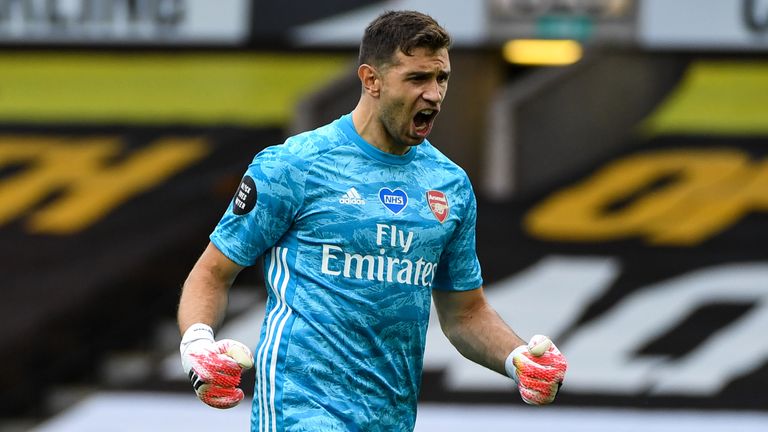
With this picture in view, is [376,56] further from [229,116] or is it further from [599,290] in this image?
[229,116]

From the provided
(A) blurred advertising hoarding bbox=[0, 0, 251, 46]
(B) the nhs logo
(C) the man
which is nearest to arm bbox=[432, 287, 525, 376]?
(C) the man

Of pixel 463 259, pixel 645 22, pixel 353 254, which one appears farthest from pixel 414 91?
pixel 645 22

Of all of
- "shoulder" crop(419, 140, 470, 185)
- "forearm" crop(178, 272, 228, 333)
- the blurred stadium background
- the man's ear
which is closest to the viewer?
"forearm" crop(178, 272, 228, 333)

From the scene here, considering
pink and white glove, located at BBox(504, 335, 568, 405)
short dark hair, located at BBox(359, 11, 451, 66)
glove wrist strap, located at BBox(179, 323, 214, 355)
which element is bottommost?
pink and white glove, located at BBox(504, 335, 568, 405)

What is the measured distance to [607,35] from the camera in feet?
49.1

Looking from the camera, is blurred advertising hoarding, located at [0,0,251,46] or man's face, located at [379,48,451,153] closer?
man's face, located at [379,48,451,153]

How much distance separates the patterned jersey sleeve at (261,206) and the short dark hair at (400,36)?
0.37 m

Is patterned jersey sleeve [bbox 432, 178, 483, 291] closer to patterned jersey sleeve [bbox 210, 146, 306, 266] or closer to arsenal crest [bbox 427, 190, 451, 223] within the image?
arsenal crest [bbox 427, 190, 451, 223]

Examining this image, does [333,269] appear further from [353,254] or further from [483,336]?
[483,336]

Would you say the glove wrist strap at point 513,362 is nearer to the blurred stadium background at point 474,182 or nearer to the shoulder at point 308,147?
the shoulder at point 308,147

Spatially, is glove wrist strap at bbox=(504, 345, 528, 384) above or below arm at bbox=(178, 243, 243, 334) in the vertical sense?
below

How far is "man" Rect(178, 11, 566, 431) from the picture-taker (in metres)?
4.28

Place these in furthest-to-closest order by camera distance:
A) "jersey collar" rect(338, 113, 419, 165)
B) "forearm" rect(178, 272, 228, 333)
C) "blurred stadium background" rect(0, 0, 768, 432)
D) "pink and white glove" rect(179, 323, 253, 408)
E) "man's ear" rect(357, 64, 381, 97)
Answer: "blurred stadium background" rect(0, 0, 768, 432)
"jersey collar" rect(338, 113, 419, 165)
"man's ear" rect(357, 64, 381, 97)
"forearm" rect(178, 272, 228, 333)
"pink and white glove" rect(179, 323, 253, 408)

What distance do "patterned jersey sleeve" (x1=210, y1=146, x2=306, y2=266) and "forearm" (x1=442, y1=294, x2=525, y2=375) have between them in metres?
0.73
